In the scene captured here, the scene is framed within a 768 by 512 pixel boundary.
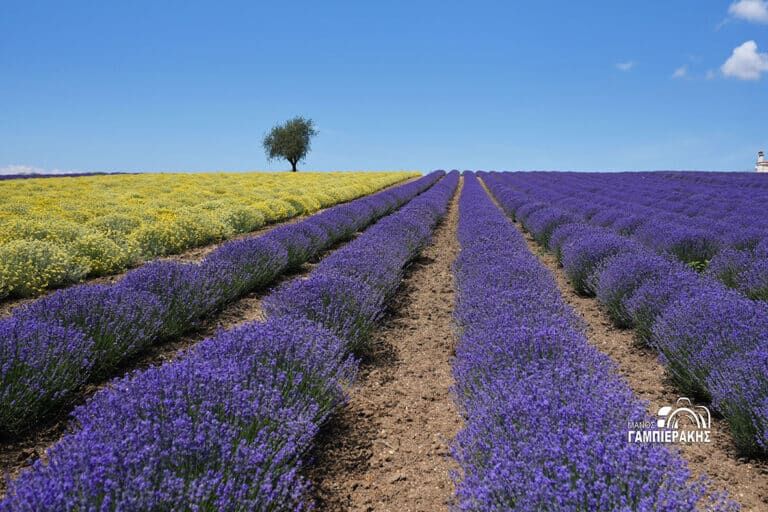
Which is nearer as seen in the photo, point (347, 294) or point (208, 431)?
point (208, 431)

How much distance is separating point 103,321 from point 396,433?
2287 millimetres

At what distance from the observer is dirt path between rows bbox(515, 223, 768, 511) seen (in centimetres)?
252

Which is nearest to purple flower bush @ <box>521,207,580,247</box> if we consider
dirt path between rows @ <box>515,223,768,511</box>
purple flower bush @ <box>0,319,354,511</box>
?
dirt path between rows @ <box>515,223,768,511</box>

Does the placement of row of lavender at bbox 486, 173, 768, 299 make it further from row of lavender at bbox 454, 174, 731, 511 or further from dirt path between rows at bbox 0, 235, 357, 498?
dirt path between rows at bbox 0, 235, 357, 498

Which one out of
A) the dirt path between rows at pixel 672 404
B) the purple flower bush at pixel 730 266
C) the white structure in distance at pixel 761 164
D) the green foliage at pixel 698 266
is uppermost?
the white structure in distance at pixel 761 164

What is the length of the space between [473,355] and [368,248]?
3171 millimetres

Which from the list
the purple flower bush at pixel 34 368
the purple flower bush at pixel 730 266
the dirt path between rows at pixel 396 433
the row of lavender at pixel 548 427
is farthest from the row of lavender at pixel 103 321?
the purple flower bush at pixel 730 266

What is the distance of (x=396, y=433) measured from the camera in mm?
3041

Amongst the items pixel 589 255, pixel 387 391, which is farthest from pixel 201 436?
pixel 589 255

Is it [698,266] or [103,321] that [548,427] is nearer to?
[103,321]

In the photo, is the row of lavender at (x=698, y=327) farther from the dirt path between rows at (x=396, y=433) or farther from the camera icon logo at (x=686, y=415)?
the dirt path between rows at (x=396, y=433)

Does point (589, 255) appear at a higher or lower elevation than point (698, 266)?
higher

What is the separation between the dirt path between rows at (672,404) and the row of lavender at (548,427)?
0.56 ft

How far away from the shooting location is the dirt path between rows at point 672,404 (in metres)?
2.52
